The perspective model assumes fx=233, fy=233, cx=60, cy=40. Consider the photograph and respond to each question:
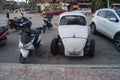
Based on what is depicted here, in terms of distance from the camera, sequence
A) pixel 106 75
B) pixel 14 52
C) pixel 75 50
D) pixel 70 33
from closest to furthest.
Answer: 1. pixel 106 75
2. pixel 75 50
3. pixel 70 33
4. pixel 14 52

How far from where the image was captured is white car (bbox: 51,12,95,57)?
26.8 ft

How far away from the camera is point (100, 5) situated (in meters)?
46.4

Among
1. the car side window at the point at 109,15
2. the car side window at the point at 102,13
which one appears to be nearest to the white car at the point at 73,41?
the car side window at the point at 109,15

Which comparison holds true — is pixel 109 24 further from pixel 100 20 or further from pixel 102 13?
pixel 102 13

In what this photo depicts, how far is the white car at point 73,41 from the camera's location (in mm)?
8164

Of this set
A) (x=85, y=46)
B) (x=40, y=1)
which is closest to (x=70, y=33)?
(x=85, y=46)

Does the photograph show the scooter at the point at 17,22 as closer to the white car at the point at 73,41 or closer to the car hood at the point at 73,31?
the white car at the point at 73,41

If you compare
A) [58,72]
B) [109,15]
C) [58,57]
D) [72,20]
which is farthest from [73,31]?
[109,15]

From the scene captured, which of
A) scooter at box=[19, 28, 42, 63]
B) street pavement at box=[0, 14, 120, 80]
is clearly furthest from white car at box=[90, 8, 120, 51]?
scooter at box=[19, 28, 42, 63]

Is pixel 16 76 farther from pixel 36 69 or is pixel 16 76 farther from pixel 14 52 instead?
pixel 14 52

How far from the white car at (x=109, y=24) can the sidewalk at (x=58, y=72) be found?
10.7 ft

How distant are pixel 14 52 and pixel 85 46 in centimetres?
307

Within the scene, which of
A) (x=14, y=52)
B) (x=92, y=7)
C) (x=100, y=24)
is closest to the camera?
(x=14, y=52)

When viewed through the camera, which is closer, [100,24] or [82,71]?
[82,71]
